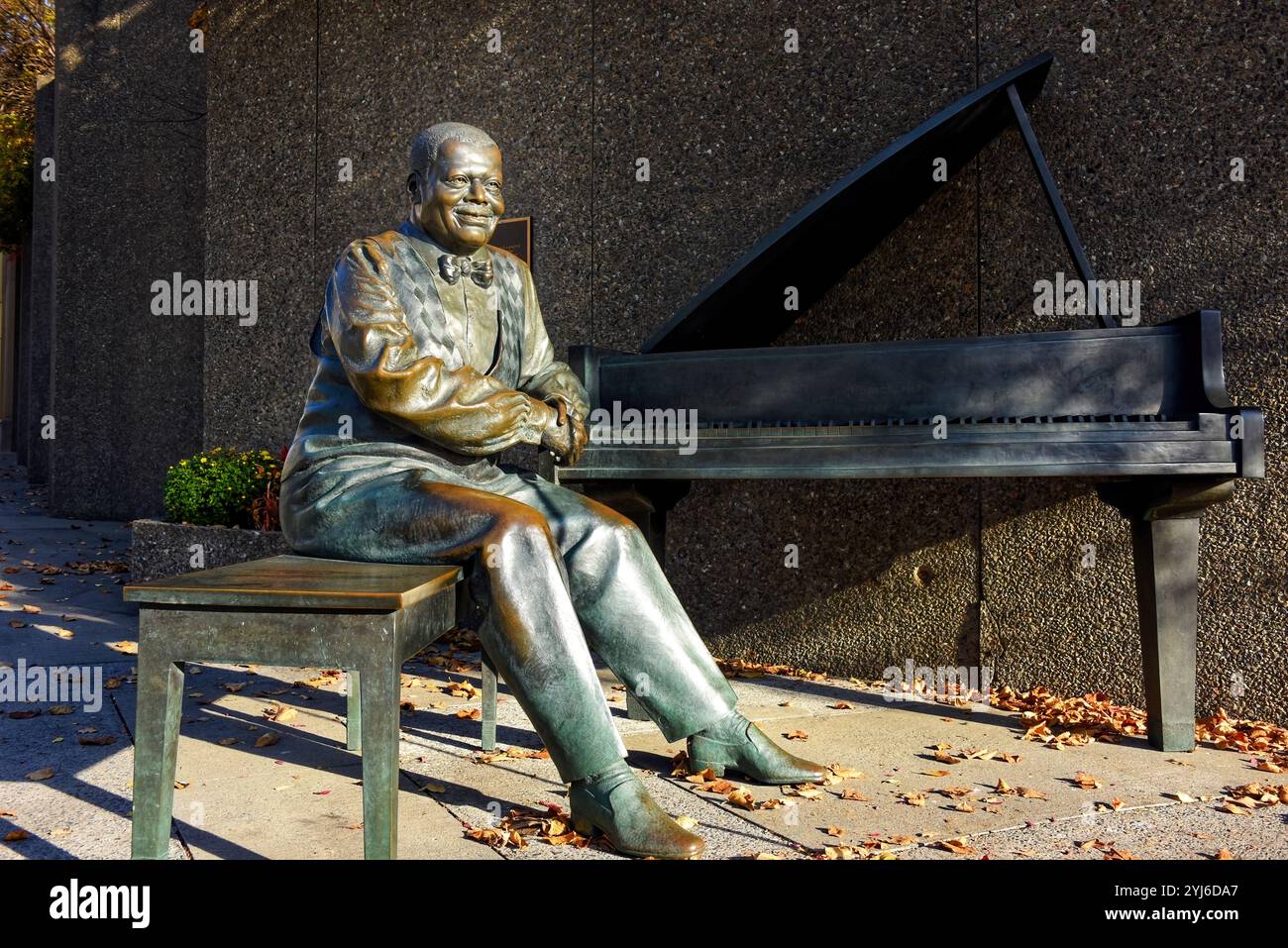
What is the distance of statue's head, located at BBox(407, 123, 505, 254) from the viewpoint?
3.01 meters

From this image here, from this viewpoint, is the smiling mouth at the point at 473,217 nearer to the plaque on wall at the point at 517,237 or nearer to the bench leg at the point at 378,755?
the bench leg at the point at 378,755

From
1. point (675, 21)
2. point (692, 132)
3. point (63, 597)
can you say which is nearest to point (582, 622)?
point (692, 132)

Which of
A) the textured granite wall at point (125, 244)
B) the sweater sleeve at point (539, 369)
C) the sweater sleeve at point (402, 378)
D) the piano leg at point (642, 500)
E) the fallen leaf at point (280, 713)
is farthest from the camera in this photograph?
the textured granite wall at point (125, 244)

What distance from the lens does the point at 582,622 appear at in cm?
294

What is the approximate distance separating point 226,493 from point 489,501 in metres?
4.21

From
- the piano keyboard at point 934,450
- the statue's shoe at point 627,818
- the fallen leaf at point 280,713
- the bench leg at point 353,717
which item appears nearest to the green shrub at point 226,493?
the fallen leaf at point 280,713

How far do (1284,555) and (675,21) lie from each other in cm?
360

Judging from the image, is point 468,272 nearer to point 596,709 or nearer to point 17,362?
point 596,709

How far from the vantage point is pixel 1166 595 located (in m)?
3.57

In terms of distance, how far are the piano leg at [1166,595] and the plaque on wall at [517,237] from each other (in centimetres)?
335

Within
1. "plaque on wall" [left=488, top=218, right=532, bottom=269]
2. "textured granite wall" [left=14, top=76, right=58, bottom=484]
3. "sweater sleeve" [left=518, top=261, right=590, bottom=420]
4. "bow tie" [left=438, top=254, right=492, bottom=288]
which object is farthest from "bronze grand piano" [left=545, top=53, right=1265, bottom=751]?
"textured granite wall" [left=14, top=76, right=58, bottom=484]

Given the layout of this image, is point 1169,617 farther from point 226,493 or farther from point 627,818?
point 226,493

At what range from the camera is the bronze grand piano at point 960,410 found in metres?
3.25

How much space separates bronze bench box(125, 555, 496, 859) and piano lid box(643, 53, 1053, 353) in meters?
1.72
